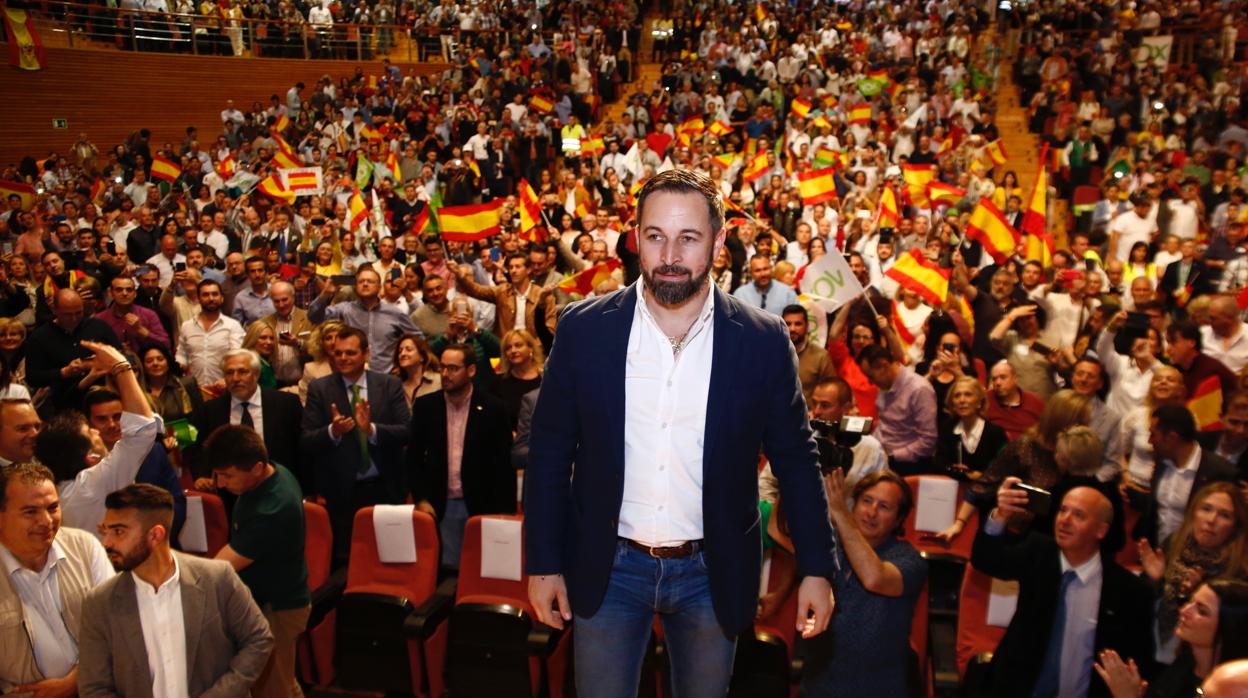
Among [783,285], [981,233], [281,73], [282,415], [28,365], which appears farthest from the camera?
[281,73]

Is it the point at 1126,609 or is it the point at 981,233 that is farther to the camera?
the point at 981,233

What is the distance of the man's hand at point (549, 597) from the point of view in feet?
7.53

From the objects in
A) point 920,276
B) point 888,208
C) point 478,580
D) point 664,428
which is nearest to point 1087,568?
point 664,428

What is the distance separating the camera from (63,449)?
13.6 ft

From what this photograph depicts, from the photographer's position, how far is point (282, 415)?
528cm

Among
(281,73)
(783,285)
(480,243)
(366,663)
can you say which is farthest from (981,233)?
(281,73)

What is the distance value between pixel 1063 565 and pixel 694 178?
2153 mm

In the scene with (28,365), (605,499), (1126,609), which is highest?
(605,499)

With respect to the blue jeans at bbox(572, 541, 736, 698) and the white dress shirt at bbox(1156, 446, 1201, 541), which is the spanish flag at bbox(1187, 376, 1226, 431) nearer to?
the white dress shirt at bbox(1156, 446, 1201, 541)

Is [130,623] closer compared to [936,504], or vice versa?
[130,623]

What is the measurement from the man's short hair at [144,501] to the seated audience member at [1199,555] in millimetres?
3292

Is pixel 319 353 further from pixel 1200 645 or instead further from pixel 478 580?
pixel 1200 645

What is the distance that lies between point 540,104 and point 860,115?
5.34 meters

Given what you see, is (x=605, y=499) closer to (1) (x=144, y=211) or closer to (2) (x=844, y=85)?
(1) (x=144, y=211)
